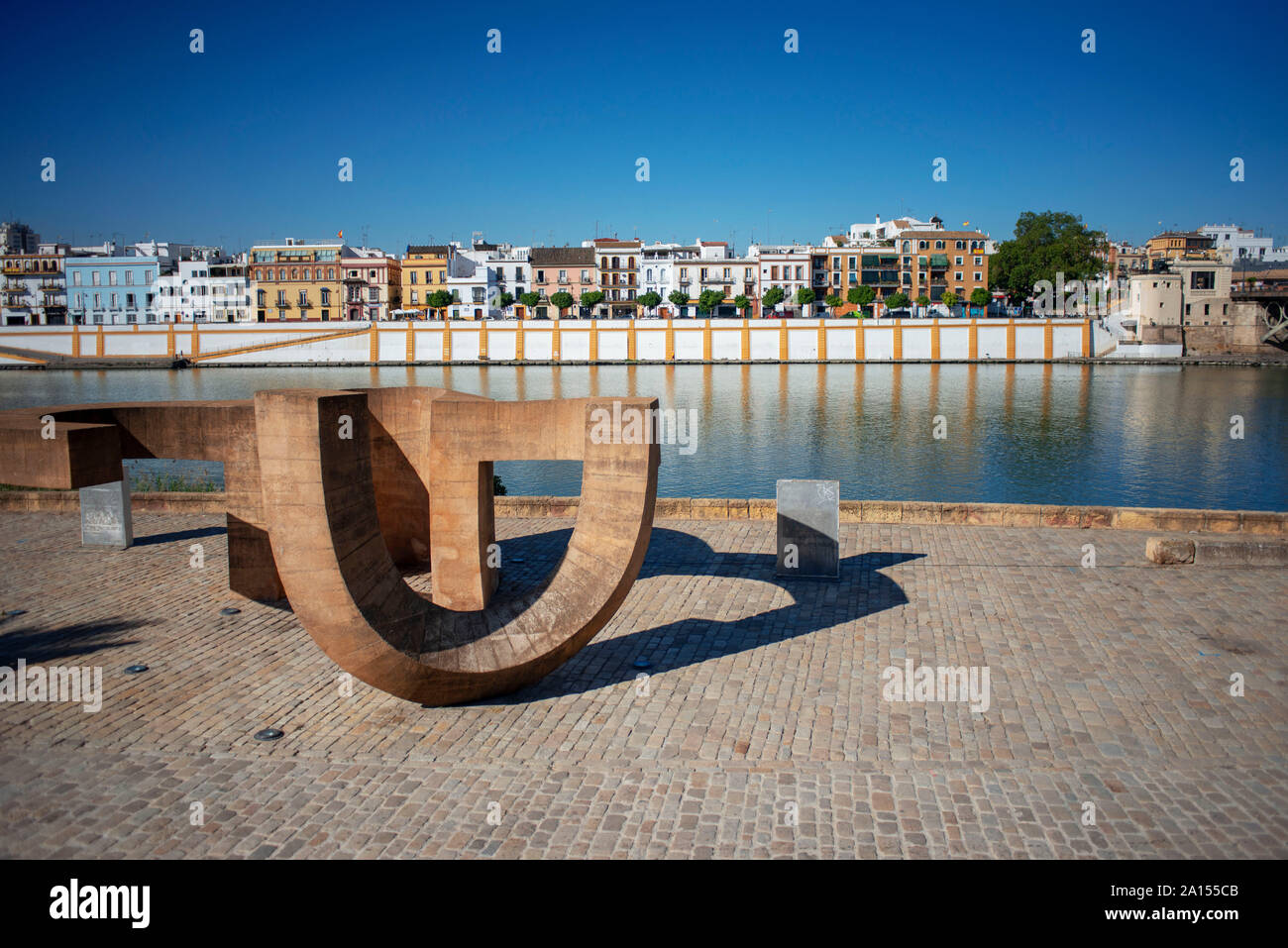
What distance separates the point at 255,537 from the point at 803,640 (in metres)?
6.41

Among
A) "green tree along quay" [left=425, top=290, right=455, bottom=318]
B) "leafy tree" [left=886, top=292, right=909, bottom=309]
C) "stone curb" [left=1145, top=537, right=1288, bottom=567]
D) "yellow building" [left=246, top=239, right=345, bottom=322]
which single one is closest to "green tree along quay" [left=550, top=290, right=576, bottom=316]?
"green tree along quay" [left=425, top=290, right=455, bottom=318]

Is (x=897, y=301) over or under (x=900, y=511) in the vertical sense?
over

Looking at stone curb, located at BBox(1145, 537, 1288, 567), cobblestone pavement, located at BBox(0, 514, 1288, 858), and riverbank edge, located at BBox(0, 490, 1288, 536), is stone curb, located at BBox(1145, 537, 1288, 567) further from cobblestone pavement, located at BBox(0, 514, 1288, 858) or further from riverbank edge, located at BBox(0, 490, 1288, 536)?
riverbank edge, located at BBox(0, 490, 1288, 536)

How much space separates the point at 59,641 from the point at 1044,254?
81459mm

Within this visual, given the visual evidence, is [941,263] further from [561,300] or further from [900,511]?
[900,511]

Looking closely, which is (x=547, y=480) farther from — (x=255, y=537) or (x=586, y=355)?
(x=586, y=355)

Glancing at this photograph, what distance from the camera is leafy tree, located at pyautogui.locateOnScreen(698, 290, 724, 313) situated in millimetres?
82312

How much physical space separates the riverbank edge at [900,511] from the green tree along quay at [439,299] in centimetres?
6924

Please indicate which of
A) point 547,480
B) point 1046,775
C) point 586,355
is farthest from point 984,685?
point 586,355

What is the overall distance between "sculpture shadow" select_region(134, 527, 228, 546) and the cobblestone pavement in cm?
228

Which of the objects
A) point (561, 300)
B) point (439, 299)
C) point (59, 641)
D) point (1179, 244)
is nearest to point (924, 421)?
point (59, 641)

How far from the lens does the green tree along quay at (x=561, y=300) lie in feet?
278

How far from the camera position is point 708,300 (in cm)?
8231

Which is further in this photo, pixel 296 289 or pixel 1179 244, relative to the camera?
pixel 1179 244
